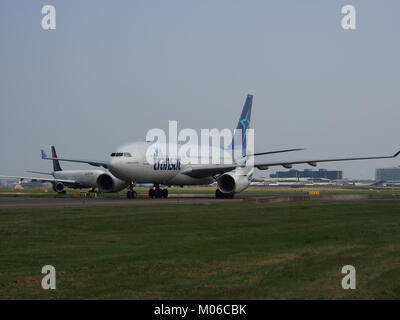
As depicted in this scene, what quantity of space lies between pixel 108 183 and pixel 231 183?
10.4 metres

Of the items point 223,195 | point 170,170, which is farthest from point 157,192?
point 223,195

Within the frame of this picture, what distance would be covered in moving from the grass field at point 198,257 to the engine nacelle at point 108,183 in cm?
2509

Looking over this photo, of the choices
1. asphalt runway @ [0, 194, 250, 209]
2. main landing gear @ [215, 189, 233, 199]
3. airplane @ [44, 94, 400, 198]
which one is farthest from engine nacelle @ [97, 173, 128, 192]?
main landing gear @ [215, 189, 233, 199]

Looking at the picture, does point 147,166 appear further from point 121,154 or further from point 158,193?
point 158,193

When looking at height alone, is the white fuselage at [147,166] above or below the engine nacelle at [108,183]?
above

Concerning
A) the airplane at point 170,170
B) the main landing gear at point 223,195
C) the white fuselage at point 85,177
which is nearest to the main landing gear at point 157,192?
the airplane at point 170,170

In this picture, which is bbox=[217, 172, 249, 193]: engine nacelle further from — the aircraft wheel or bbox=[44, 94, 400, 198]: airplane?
the aircraft wheel

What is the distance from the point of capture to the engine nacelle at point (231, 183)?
1869 inches

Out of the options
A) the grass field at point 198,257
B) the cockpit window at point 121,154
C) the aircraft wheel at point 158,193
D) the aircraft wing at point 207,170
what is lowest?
the grass field at point 198,257

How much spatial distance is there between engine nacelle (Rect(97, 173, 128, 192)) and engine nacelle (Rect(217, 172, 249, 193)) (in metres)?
8.09

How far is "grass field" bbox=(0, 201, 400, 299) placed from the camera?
32.8 feet

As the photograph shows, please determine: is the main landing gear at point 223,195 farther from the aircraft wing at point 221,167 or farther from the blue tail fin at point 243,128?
the blue tail fin at point 243,128

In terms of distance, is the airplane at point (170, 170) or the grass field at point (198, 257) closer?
the grass field at point (198, 257)

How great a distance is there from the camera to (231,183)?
4775 centimetres
